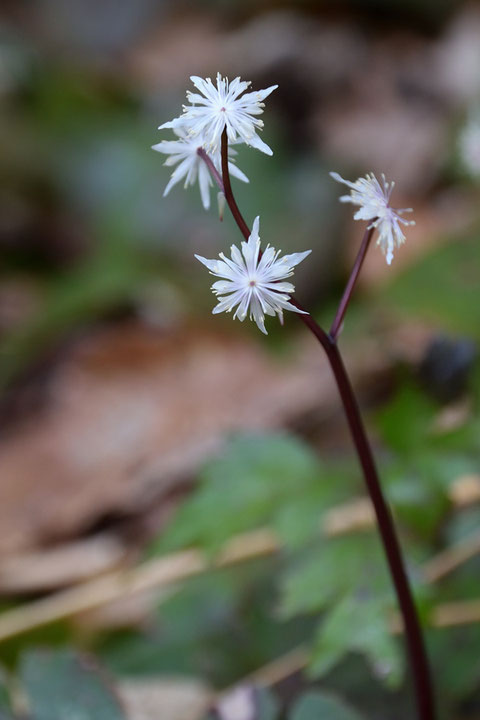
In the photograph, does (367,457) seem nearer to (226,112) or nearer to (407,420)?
(226,112)

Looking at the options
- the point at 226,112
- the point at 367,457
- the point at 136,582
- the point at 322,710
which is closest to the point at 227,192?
the point at 226,112

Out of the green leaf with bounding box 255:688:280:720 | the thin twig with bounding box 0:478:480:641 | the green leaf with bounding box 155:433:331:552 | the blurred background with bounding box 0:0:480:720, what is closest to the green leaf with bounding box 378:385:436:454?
the blurred background with bounding box 0:0:480:720

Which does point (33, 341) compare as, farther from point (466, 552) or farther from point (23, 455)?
point (466, 552)

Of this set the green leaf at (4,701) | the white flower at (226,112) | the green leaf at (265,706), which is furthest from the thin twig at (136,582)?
the white flower at (226,112)

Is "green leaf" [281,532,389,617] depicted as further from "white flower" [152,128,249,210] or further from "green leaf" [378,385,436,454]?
"white flower" [152,128,249,210]

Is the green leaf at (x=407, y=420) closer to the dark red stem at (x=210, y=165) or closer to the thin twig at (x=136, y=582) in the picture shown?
the thin twig at (x=136, y=582)

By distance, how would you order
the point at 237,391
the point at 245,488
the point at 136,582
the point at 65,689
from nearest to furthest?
the point at 65,689, the point at 245,488, the point at 136,582, the point at 237,391

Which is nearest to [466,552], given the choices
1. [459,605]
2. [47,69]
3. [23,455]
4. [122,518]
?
[459,605]
